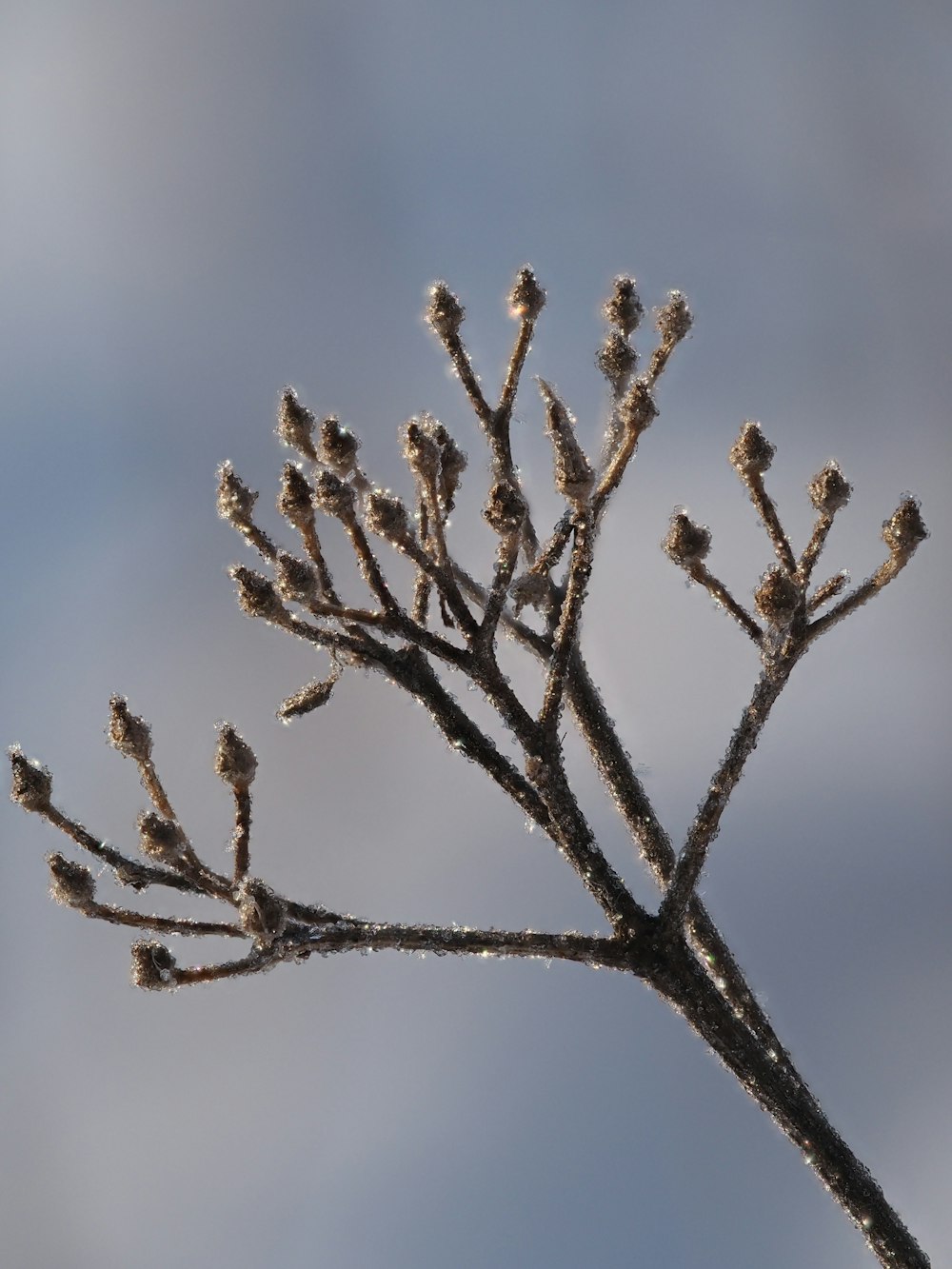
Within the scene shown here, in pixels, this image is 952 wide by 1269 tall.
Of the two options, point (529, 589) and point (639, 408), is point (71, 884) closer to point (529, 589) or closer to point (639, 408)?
point (529, 589)

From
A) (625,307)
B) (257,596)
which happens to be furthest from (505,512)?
(625,307)

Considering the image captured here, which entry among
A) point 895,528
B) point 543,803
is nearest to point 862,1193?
point 543,803

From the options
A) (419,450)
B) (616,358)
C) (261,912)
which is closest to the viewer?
(261,912)

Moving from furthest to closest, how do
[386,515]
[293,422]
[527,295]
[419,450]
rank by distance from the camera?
[527,295]
[293,422]
[419,450]
[386,515]

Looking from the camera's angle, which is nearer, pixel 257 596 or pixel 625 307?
pixel 257 596

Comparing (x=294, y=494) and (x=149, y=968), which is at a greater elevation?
(x=294, y=494)

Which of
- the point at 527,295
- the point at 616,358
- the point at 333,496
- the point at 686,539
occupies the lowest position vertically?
the point at 686,539
